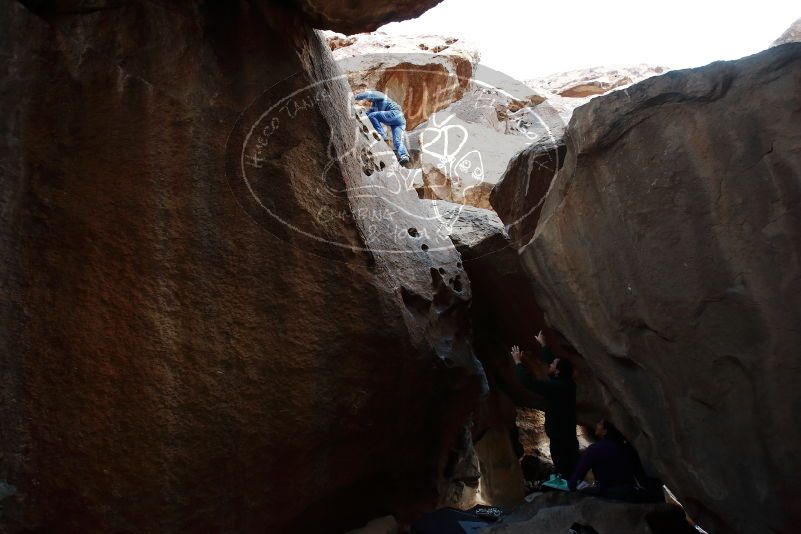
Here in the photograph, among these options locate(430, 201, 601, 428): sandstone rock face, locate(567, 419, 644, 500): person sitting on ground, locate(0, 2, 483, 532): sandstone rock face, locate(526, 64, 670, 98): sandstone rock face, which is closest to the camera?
locate(0, 2, 483, 532): sandstone rock face

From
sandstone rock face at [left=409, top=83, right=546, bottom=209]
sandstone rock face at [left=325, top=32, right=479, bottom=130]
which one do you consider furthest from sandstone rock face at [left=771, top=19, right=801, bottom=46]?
sandstone rock face at [left=325, top=32, right=479, bottom=130]

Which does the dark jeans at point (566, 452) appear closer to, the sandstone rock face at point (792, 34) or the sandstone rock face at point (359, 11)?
the sandstone rock face at point (359, 11)

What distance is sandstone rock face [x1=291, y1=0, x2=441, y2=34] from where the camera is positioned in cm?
338

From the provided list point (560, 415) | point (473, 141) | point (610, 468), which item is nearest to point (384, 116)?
point (473, 141)

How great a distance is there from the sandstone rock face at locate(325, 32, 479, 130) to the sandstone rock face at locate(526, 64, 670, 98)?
174 inches

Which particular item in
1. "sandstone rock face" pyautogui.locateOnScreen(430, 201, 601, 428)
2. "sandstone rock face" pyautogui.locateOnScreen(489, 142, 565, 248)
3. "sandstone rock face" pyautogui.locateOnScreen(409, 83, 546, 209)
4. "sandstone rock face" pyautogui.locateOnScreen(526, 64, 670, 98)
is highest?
"sandstone rock face" pyautogui.locateOnScreen(526, 64, 670, 98)

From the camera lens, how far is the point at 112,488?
3449mm

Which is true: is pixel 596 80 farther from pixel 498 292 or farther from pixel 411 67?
pixel 498 292

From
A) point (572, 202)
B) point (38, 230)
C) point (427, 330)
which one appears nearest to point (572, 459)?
point (427, 330)

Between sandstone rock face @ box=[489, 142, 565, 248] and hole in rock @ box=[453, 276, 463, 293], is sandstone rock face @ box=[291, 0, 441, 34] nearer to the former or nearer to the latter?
sandstone rock face @ box=[489, 142, 565, 248]

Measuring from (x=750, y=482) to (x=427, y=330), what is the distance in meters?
2.52

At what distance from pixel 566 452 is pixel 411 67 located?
10.0 meters

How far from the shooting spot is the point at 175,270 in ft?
11.5

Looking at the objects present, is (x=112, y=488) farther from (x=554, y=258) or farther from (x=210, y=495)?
(x=554, y=258)
